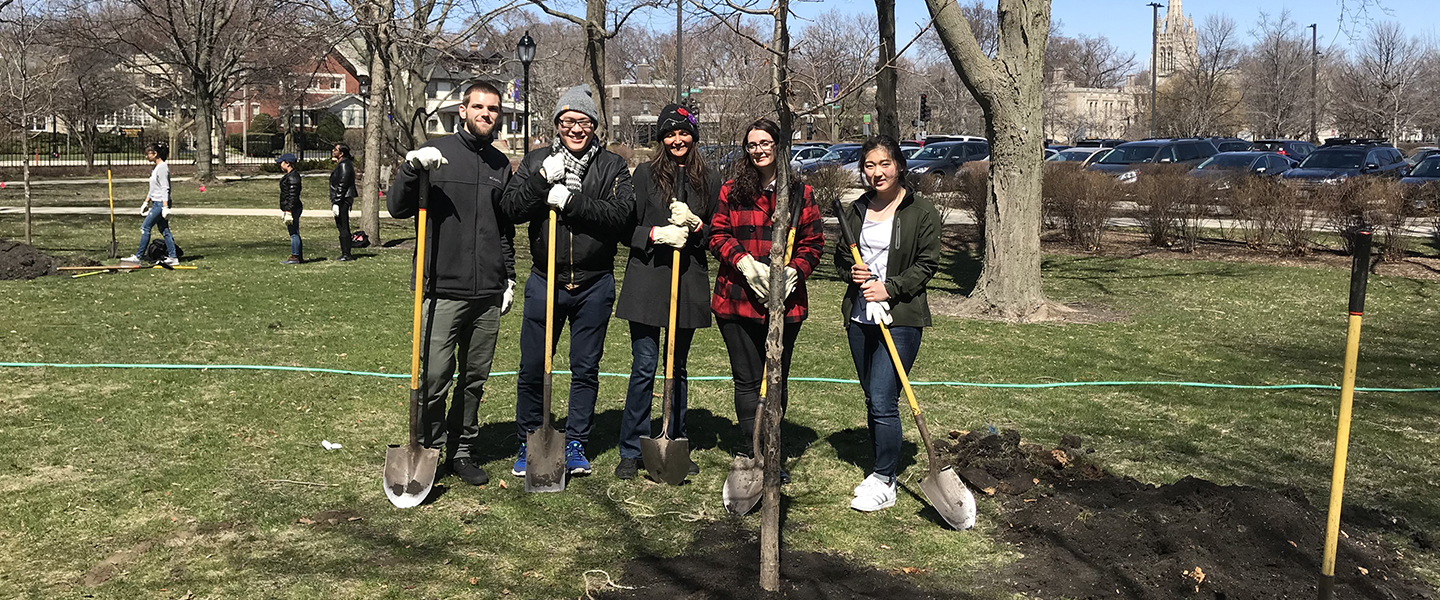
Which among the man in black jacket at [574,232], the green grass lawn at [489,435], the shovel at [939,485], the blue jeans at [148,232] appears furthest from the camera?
the blue jeans at [148,232]

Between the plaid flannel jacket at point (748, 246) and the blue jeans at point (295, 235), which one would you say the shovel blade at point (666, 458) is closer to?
the plaid flannel jacket at point (748, 246)

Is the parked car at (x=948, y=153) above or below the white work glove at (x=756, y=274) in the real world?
above

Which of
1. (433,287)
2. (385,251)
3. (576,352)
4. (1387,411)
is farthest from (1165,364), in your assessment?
(385,251)

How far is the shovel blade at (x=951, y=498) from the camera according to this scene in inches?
201

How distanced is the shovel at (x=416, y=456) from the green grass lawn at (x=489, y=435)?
101mm

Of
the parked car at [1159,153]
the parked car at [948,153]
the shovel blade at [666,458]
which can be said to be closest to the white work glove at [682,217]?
the shovel blade at [666,458]

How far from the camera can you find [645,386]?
571cm

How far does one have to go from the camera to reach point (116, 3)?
44656 mm

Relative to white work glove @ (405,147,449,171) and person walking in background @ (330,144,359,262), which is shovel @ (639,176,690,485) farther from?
person walking in background @ (330,144,359,262)

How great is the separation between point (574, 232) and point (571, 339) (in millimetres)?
505

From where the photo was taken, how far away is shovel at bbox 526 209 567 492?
5426 millimetres

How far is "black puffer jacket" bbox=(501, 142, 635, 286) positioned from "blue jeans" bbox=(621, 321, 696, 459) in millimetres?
388

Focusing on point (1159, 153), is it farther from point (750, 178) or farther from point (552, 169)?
point (552, 169)

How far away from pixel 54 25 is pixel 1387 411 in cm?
4339
